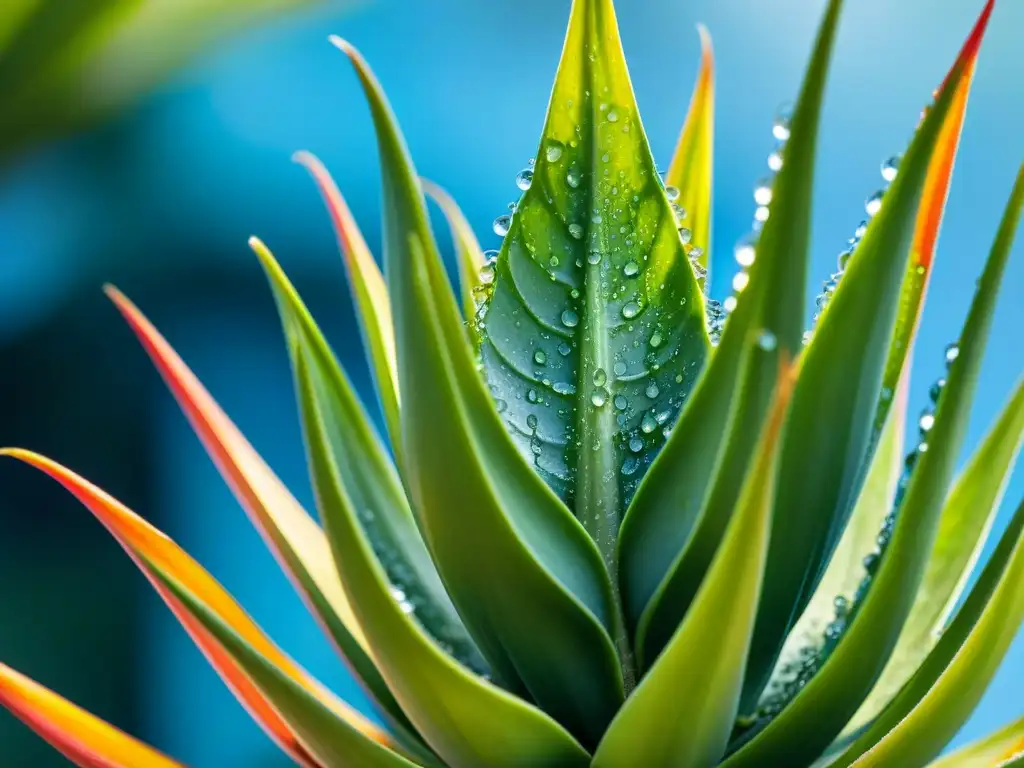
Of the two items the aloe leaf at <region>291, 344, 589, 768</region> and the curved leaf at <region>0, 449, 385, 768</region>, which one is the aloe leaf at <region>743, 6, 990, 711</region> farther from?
the curved leaf at <region>0, 449, 385, 768</region>

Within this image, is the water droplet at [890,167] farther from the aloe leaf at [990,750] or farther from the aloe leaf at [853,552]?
the aloe leaf at [990,750]

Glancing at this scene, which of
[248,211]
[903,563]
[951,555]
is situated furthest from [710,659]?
[248,211]

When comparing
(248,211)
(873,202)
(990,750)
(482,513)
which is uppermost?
(248,211)

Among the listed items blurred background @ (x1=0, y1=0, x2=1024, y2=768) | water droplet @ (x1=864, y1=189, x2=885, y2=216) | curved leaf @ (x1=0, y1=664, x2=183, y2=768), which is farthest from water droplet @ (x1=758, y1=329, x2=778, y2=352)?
blurred background @ (x1=0, y1=0, x2=1024, y2=768)

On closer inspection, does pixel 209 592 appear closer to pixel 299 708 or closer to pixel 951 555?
pixel 299 708

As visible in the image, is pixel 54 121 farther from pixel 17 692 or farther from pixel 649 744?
pixel 649 744

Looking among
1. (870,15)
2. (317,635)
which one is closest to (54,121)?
(317,635)

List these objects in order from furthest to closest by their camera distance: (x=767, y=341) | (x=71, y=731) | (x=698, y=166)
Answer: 1. (x=698, y=166)
2. (x=71, y=731)
3. (x=767, y=341)
